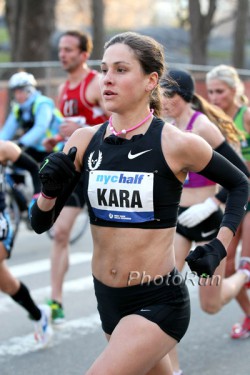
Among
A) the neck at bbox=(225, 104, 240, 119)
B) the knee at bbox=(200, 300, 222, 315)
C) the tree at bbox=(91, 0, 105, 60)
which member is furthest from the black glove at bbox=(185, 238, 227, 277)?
the tree at bbox=(91, 0, 105, 60)

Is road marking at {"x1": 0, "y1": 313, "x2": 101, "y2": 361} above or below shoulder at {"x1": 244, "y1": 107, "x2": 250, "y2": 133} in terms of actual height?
below

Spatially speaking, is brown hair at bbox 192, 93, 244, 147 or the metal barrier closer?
brown hair at bbox 192, 93, 244, 147

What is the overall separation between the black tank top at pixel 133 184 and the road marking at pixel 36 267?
534 centimetres

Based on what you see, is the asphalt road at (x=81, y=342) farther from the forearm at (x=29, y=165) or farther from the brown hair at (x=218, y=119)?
the brown hair at (x=218, y=119)

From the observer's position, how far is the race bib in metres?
3.68

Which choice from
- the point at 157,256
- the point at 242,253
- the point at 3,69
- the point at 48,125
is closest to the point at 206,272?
the point at 157,256

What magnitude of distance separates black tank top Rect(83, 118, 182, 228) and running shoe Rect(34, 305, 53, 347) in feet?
8.70

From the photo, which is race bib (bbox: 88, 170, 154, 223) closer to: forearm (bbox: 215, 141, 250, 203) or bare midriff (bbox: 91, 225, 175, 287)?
bare midriff (bbox: 91, 225, 175, 287)

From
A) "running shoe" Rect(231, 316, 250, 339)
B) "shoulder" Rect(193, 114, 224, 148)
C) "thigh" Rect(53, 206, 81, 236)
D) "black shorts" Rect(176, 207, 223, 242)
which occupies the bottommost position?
"running shoe" Rect(231, 316, 250, 339)

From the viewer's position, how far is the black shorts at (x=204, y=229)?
5863 millimetres

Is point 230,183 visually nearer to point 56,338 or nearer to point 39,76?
point 56,338

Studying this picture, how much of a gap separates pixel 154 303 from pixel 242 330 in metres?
3.00

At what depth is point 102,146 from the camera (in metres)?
3.80

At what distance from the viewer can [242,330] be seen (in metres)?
6.55
